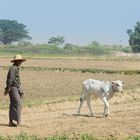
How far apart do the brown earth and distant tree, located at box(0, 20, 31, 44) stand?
119615 mm

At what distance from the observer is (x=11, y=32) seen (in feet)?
458

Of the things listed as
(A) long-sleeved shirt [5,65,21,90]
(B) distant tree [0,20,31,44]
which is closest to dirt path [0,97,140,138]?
(A) long-sleeved shirt [5,65,21,90]

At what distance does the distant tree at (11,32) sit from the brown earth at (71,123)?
11961 cm

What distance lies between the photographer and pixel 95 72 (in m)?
39.0

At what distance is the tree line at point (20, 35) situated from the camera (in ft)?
399

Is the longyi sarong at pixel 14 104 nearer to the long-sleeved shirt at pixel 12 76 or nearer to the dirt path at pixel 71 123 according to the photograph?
the long-sleeved shirt at pixel 12 76

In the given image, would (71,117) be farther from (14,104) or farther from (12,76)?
(12,76)

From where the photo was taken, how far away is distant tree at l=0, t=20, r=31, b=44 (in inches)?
5418

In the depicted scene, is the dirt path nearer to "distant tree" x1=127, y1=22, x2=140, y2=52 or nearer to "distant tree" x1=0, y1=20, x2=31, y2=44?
"distant tree" x1=127, y1=22, x2=140, y2=52

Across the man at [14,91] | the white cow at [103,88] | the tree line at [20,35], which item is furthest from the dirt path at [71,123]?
the tree line at [20,35]

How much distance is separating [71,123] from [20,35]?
435 ft

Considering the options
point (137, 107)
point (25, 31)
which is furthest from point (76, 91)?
point (25, 31)

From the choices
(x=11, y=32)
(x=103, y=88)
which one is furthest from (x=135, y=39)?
(x=103, y=88)

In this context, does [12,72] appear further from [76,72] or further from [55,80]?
[76,72]
